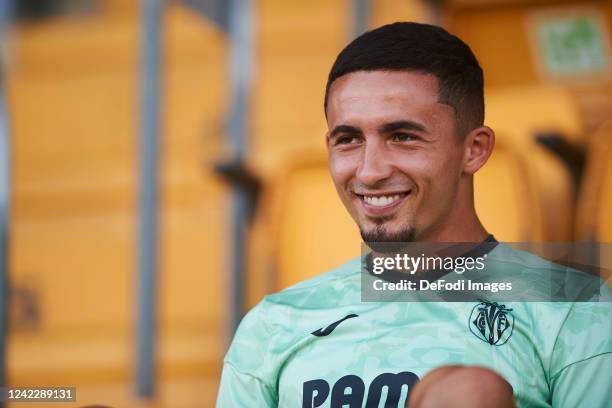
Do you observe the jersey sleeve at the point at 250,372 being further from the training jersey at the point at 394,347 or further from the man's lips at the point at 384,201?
the man's lips at the point at 384,201

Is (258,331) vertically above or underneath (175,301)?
above

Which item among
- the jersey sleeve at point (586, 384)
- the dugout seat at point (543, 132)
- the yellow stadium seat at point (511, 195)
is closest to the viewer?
the jersey sleeve at point (586, 384)

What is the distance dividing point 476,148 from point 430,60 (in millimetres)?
70

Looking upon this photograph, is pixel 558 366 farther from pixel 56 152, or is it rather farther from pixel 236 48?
pixel 56 152

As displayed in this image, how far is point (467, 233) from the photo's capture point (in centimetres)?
80

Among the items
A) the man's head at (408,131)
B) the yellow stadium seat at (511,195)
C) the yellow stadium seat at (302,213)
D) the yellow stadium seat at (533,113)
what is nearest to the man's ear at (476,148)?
A: the man's head at (408,131)

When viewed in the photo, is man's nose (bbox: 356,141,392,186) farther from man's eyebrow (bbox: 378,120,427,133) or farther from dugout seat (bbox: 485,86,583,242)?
dugout seat (bbox: 485,86,583,242)

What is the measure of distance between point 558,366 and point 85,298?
2.10m

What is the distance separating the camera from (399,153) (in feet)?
2.54

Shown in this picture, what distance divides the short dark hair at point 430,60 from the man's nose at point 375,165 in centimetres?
5

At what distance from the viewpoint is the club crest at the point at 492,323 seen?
75 cm

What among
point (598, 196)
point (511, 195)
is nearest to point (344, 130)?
point (511, 195)

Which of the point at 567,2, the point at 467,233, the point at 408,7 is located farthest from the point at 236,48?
the point at 467,233

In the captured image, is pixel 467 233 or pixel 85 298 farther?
pixel 85 298
